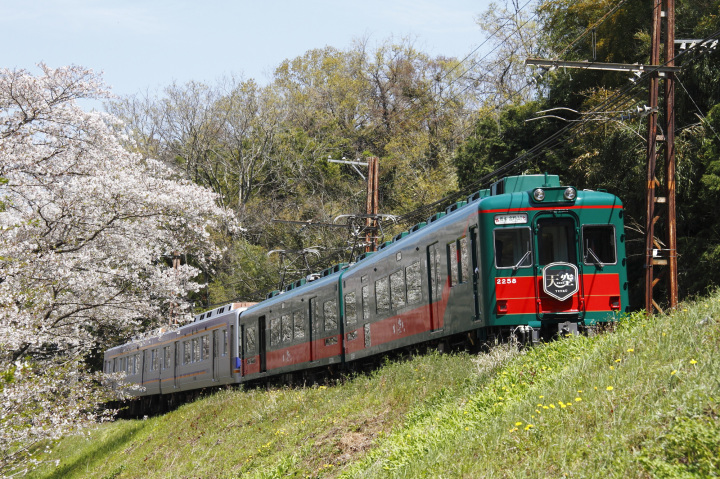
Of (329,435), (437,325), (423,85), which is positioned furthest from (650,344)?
(423,85)

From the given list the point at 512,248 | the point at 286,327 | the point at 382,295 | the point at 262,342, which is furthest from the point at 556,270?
the point at 262,342

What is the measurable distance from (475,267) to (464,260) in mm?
430

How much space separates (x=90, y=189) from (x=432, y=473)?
11139mm

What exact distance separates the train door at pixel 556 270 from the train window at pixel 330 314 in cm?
789

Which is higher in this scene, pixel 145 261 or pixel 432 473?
pixel 145 261

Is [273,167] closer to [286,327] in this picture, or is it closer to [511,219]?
[286,327]

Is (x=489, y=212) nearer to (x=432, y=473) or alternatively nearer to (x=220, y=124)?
(x=432, y=473)

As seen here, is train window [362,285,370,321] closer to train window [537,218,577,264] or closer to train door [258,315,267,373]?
train window [537,218,577,264]

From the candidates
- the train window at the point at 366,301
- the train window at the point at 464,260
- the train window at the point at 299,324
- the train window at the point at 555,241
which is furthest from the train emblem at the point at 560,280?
the train window at the point at 299,324

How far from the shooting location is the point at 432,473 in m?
7.96

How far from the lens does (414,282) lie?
53.8 feet

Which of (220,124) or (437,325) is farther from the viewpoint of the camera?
(220,124)

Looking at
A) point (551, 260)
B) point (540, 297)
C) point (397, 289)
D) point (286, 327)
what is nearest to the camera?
point (540, 297)

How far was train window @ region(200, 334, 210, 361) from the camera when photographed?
28.1 meters
